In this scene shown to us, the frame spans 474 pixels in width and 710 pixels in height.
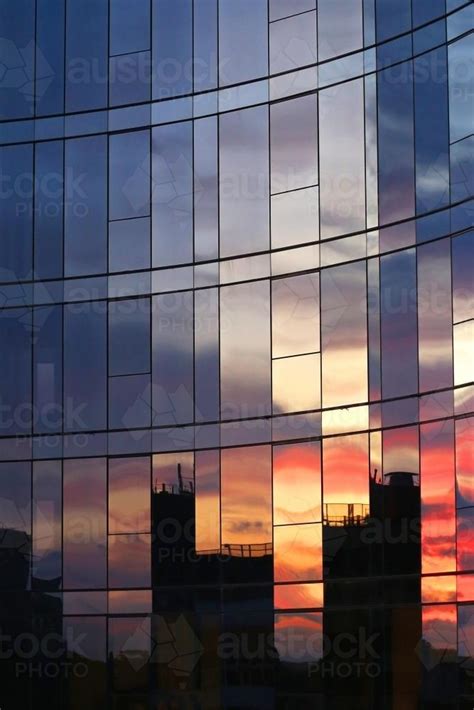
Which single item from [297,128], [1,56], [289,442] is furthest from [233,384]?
[1,56]

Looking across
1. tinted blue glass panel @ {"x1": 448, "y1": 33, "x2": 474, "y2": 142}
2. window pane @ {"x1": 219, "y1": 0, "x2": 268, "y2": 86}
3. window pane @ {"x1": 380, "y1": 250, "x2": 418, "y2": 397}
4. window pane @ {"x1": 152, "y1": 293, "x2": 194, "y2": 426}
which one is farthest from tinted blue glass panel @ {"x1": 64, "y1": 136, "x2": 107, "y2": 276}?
tinted blue glass panel @ {"x1": 448, "y1": 33, "x2": 474, "y2": 142}

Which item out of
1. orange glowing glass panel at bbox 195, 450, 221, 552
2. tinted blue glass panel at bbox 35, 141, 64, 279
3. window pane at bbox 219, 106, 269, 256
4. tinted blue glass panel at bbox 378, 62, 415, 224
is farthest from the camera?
tinted blue glass panel at bbox 35, 141, 64, 279

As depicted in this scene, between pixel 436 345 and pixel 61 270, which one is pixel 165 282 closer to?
pixel 61 270

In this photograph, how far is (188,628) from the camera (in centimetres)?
3050

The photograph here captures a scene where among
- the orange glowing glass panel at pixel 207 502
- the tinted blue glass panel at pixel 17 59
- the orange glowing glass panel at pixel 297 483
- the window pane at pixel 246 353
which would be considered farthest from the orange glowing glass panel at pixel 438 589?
the tinted blue glass panel at pixel 17 59

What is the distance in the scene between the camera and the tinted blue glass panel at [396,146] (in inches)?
1151

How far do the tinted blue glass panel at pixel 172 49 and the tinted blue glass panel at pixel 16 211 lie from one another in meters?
3.67

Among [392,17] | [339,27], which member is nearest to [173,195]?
[339,27]

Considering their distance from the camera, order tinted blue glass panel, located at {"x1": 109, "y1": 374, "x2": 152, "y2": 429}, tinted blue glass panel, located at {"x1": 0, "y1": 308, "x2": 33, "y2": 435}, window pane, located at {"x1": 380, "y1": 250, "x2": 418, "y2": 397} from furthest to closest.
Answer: tinted blue glass panel, located at {"x1": 0, "y1": 308, "x2": 33, "y2": 435} < tinted blue glass panel, located at {"x1": 109, "y1": 374, "x2": 152, "y2": 429} < window pane, located at {"x1": 380, "y1": 250, "x2": 418, "y2": 397}

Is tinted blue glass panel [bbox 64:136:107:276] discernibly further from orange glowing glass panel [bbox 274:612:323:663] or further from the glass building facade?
orange glowing glass panel [bbox 274:612:323:663]

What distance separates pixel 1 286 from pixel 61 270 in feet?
5.04

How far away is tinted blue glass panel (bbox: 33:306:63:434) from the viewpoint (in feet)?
107

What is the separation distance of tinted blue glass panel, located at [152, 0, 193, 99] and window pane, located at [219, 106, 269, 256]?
1.72 m

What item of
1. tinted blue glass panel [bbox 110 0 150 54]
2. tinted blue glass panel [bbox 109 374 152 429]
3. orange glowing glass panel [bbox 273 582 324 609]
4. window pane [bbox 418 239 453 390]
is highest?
tinted blue glass panel [bbox 110 0 150 54]
